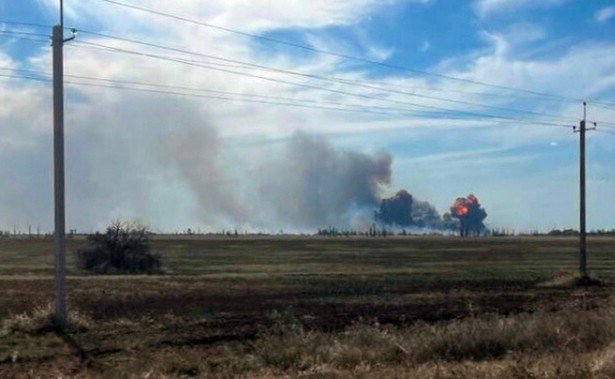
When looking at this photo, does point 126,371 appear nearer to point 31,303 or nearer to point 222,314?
point 222,314

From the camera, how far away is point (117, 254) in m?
69.4

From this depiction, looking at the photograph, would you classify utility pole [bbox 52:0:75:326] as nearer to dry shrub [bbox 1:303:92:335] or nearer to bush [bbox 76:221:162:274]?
dry shrub [bbox 1:303:92:335]

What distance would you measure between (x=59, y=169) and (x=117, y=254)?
44.4 meters

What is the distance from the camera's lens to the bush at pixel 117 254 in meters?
68.2

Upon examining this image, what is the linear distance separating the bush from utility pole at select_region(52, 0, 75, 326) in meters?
41.7

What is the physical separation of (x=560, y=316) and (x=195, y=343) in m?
8.32

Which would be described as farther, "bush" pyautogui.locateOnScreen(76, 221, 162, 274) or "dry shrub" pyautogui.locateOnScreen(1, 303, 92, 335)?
"bush" pyautogui.locateOnScreen(76, 221, 162, 274)

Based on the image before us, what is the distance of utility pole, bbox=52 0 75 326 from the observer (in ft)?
84.1

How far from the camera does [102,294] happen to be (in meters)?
38.9

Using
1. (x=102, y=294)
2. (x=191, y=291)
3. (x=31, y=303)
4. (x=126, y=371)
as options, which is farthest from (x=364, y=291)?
(x=126, y=371)

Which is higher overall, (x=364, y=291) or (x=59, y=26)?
(x=59, y=26)

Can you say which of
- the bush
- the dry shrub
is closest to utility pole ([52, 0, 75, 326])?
the dry shrub

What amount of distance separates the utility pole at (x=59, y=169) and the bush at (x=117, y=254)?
41683mm

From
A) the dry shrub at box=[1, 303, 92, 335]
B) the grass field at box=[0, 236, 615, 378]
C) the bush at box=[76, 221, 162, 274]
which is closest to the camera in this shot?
the grass field at box=[0, 236, 615, 378]
